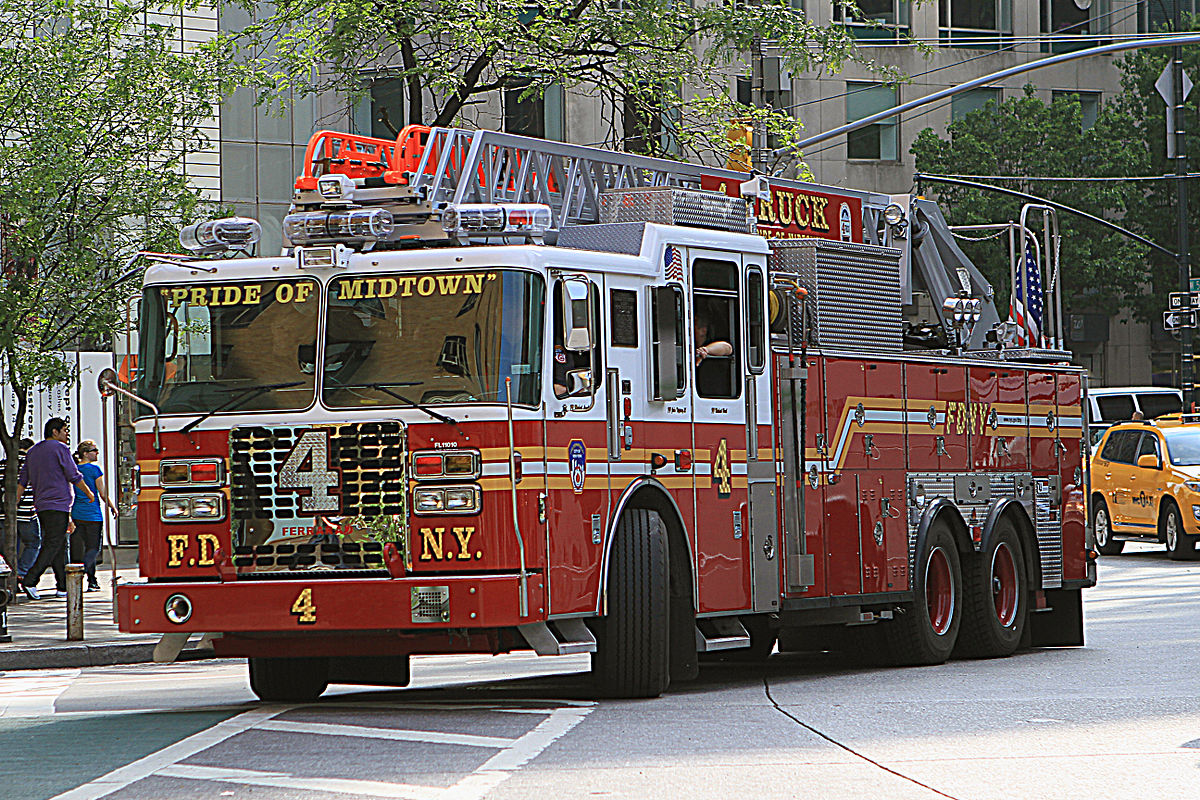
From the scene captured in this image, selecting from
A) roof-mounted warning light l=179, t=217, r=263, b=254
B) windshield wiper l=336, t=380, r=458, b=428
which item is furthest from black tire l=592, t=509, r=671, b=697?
roof-mounted warning light l=179, t=217, r=263, b=254

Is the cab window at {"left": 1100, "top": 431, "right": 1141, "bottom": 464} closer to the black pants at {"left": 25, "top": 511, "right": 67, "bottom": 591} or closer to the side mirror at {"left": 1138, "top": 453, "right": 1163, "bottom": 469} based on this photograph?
the side mirror at {"left": 1138, "top": 453, "right": 1163, "bottom": 469}

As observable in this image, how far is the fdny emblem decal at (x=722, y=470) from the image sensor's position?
12.3 meters

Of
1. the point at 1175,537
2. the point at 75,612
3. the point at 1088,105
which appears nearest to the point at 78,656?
the point at 75,612

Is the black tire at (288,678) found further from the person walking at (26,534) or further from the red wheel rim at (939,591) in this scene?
the person walking at (26,534)

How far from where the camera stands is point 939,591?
15.1 metres

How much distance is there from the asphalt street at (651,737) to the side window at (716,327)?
200cm

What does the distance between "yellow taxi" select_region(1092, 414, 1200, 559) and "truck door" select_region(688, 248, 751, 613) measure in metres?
17.2

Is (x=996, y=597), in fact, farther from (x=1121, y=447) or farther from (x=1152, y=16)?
(x=1152, y=16)

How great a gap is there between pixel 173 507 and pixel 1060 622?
8919 millimetres

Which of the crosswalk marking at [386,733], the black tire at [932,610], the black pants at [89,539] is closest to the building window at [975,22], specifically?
the black pants at [89,539]

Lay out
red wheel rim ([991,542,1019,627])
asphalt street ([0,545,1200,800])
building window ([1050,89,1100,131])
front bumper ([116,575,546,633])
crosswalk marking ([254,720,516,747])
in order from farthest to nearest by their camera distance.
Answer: building window ([1050,89,1100,131])
red wheel rim ([991,542,1019,627])
front bumper ([116,575,546,633])
crosswalk marking ([254,720,516,747])
asphalt street ([0,545,1200,800])

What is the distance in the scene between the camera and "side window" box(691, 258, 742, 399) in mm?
12297

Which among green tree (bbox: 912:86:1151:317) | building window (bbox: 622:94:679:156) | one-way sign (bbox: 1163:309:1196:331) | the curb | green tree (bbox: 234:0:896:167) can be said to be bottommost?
the curb

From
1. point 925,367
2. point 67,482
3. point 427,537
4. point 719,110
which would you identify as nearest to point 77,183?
point 67,482
